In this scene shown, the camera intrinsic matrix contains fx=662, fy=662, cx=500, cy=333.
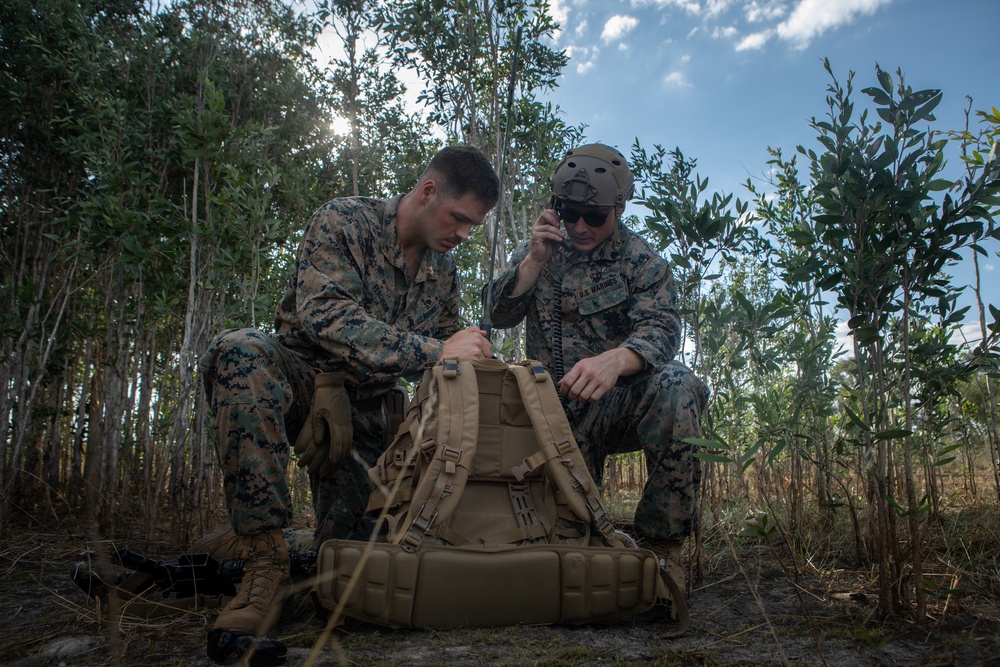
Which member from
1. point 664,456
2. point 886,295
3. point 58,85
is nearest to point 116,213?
point 58,85

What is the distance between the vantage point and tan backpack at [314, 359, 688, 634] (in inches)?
71.9

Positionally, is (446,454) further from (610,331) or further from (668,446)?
(610,331)

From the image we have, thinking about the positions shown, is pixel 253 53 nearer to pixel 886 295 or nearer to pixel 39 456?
pixel 39 456

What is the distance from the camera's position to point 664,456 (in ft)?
8.23

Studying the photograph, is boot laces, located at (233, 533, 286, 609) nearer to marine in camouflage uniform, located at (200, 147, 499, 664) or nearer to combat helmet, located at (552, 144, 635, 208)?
marine in camouflage uniform, located at (200, 147, 499, 664)

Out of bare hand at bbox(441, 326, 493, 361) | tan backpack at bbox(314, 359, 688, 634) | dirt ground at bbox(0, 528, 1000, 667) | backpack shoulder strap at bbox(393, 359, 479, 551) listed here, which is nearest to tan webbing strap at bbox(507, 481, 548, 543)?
tan backpack at bbox(314, 359, 688, 634)

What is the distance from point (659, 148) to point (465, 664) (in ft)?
10.1

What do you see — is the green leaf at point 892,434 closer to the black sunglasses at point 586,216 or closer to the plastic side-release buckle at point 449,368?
the plastic side-release buckle at point 449,368

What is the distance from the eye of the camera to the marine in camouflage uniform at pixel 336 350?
2180 mm

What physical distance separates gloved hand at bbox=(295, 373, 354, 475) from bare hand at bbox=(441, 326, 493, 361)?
1.70ft

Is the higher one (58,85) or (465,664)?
(58,85)

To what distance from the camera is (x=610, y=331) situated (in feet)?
10.4

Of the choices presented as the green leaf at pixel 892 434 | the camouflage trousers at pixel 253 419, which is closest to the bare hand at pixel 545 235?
the camouflage trousers at pixel 253 419

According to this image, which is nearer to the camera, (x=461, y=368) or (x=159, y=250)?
(x=461, y=368)
